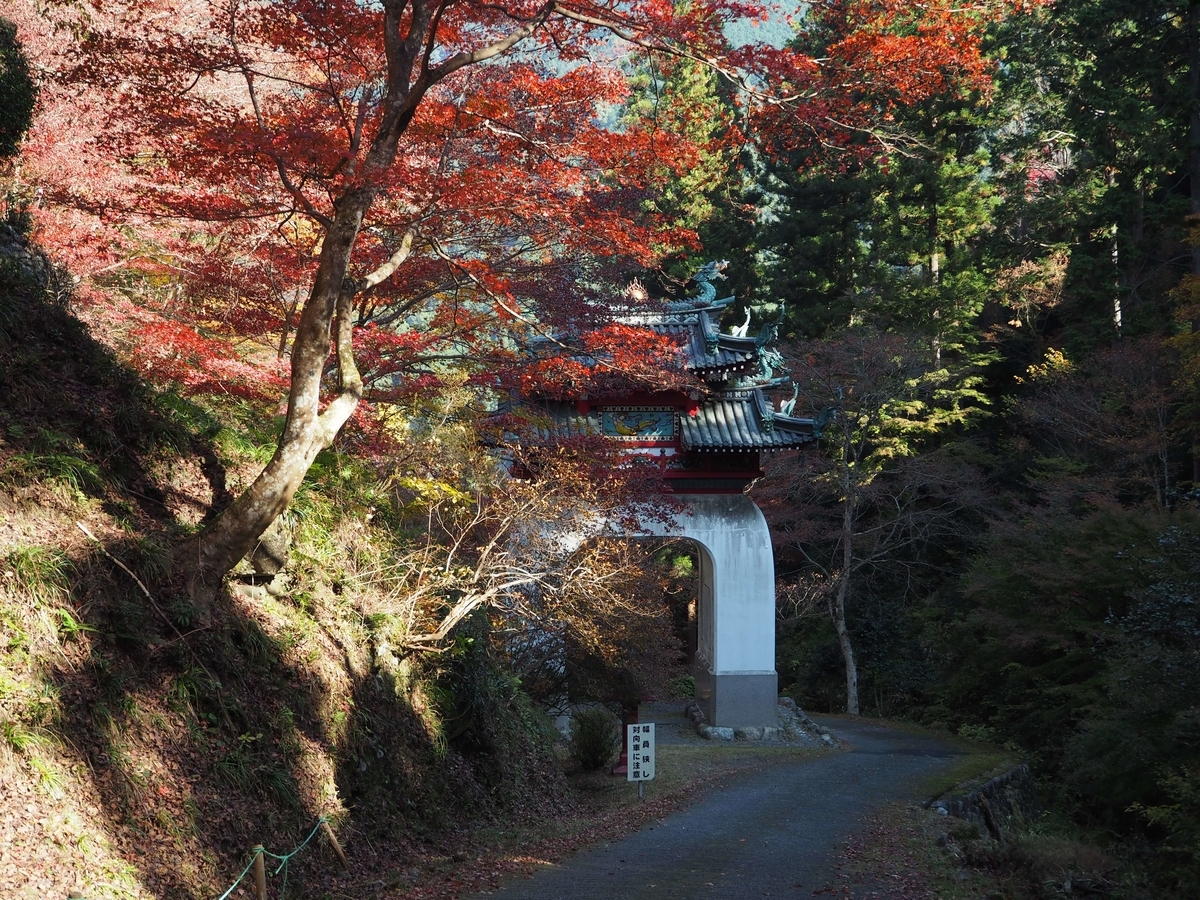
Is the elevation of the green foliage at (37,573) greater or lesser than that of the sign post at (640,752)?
greater

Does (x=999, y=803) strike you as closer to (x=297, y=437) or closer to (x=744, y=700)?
(x=744, y=700)

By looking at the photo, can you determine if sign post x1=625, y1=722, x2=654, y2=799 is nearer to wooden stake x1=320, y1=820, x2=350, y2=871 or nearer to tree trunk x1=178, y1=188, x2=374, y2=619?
wooden stake x1=320, y1=820, x2=350, y2=871

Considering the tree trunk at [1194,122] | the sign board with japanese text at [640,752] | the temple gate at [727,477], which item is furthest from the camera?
the tree trunk at [1194,122]

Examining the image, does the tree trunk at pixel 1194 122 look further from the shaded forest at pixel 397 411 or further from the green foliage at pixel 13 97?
the green foliage at pixel 13 97

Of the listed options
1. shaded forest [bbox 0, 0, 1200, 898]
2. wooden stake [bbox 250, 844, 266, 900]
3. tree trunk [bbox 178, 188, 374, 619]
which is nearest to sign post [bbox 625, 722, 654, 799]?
shaded forest [bbox 0, 0, 1200, 898]

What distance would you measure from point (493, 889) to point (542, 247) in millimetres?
6265

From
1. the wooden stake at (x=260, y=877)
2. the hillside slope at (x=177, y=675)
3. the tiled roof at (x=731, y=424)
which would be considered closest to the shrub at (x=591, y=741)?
the hillside slope at (x=177, y=675)

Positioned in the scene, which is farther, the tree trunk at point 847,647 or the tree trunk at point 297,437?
the tree trunk at point 847,647

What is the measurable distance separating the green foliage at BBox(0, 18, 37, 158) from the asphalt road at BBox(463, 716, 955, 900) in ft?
23.4

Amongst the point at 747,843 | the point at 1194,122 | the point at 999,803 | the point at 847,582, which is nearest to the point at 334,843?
the point at 747,843

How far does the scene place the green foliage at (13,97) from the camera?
8.12 m

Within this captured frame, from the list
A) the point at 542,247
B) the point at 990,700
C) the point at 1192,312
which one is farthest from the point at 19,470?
the point at 990,700

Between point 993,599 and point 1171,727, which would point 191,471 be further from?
point 993,599

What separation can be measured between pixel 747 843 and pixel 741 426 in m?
9.62
